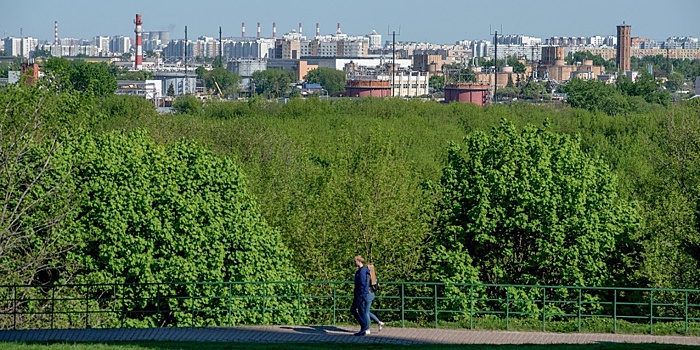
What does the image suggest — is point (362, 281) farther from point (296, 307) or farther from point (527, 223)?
point (527, 223)

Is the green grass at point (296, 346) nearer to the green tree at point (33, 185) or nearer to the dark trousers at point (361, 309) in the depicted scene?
the dark trousers at point (361, 309)

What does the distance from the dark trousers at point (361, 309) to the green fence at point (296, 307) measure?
1666 mm

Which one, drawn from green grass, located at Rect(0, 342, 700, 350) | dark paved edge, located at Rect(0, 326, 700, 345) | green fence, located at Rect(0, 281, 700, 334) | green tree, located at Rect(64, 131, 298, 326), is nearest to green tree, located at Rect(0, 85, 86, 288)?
green tree, located at Rect(64, 131, 298, 326)

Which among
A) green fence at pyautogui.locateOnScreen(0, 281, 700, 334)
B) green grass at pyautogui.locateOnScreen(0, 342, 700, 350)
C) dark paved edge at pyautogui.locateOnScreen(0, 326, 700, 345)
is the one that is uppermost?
green grass at pyautogui.locateOnScreen(0, 342, 700, 350)

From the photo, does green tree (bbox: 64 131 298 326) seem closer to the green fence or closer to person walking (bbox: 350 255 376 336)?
the green fence

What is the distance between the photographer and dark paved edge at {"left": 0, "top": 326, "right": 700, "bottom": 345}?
23.7 m

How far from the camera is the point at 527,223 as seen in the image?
35.4 meters

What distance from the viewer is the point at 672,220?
118 feet

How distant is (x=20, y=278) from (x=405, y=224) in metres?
11.7

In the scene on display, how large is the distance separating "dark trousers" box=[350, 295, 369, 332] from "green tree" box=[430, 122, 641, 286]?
10512 millimetres

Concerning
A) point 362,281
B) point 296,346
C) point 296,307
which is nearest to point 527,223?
point 296,307

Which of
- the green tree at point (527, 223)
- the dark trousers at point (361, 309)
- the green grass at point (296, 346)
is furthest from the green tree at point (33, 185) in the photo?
the green tree at point (527, 223)

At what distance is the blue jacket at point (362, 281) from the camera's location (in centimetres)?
2366

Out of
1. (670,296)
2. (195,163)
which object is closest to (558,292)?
(670,296)
